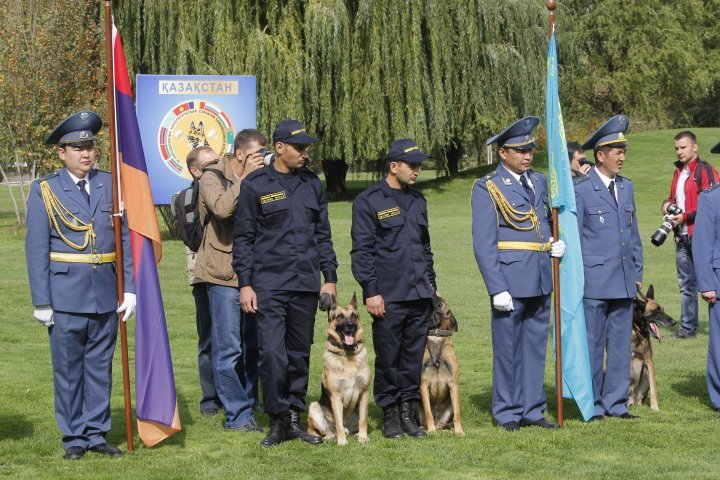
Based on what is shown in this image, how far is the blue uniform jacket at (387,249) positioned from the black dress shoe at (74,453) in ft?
7.38

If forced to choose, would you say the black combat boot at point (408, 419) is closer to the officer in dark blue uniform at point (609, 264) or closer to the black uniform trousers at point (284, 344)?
the black uniform trousers at point (284, 344)

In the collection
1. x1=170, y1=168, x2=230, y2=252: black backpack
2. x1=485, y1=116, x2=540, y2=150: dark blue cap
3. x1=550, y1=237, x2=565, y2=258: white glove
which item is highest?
x1=485, y1=116, x2=540, y2=150: dark blue cap

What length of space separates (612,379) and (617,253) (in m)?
0.99

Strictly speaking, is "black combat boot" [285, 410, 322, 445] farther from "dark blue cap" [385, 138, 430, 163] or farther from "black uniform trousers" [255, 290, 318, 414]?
"dark blue cap" [385, 138, 430, 163]

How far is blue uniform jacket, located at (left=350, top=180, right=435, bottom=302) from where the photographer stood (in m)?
8.12

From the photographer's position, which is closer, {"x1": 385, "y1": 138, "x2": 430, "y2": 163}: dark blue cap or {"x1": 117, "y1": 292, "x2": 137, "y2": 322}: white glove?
{"x1": 117, "y1": 292, "x2": 137, "y2": 322}: white glove

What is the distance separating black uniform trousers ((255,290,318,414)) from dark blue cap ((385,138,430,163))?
1156 millimetres

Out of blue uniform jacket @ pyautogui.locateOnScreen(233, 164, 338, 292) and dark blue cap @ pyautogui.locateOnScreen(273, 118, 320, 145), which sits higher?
dark blue cap @ pyautogui.locateOnScreen(273, 118, 320, 145)

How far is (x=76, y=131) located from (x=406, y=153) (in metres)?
2.31

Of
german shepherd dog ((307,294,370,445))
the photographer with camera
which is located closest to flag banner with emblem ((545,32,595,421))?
german shepherd dog ((307,294,370,445))

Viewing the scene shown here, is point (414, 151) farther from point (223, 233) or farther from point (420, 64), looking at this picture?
point (420, 64)

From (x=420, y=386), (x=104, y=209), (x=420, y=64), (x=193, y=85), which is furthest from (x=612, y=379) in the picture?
(x=420, y=64)

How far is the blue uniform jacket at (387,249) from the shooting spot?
8.12 m

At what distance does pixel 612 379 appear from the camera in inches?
347
